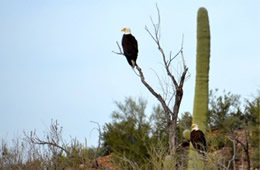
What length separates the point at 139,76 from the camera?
1130 cm

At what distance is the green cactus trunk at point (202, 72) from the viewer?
40.0 ft

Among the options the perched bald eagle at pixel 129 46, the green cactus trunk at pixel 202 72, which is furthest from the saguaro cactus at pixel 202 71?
the perched bald eagle at pixel 129 46

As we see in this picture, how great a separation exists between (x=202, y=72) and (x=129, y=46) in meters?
1.61

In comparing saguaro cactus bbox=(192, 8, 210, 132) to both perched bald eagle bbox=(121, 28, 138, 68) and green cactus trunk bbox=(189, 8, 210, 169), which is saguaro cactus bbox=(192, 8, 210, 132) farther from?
perched bald eagle bbox=(121, 28, 138, 68)

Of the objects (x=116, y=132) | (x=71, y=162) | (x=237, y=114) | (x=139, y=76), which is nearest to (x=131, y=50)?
(x=139, y=76)

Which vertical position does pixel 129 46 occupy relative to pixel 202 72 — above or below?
above

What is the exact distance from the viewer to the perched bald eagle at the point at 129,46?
477 inches

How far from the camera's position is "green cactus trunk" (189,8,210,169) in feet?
40.0

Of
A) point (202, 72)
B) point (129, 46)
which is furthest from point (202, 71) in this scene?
point (129, 46)

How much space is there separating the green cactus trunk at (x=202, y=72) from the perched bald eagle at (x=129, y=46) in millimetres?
1366

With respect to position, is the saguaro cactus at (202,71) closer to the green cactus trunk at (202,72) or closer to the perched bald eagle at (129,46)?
the green cactus trunk at (202,72)

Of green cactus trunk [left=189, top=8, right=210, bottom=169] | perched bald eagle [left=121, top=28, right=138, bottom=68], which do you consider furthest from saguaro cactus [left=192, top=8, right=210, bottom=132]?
perched bald eagle [left=121, top=28, right=138, bottom=68]

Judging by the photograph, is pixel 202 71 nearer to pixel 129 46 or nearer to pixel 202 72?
pixel 202 72

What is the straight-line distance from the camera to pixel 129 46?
40.8 ft
